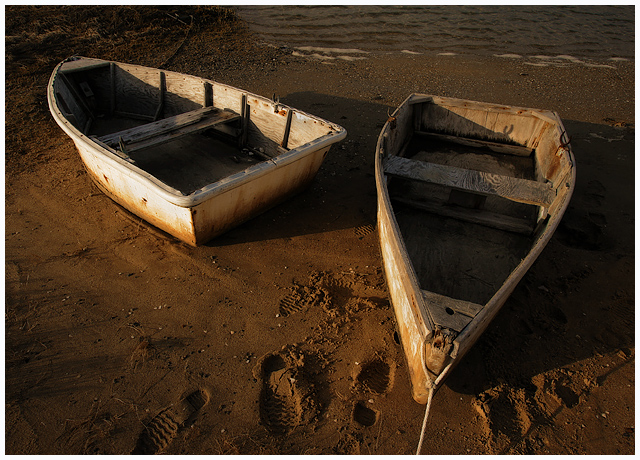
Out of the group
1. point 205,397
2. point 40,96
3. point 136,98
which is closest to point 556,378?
point 205,397

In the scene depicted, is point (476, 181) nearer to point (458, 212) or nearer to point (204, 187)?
point (458, 212)

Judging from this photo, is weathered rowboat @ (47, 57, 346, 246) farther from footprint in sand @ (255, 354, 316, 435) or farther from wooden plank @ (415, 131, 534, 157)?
wooden plank @ (415, 131, 534, 157)

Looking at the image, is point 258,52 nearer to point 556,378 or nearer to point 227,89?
point 227,89

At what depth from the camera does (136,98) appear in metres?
6.34

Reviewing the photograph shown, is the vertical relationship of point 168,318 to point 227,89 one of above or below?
below

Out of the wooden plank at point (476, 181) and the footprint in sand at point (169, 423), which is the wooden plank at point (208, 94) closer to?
the wooden plank at point (476, 181)

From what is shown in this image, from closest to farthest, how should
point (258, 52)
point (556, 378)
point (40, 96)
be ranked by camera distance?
point (556, 378) < point (40, 96) < point (258, 52)

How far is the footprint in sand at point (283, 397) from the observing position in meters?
2.94

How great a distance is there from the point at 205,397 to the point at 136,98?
17.1ft

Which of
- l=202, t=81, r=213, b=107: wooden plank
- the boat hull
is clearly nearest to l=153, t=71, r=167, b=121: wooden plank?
l=202, t=81, r=213, b=107: wooden plank

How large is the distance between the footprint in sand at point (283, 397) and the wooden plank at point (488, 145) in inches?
171

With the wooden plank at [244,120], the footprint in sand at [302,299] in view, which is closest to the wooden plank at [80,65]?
the wooden plank at [244,120]

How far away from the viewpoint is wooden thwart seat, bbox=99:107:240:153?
184 inches

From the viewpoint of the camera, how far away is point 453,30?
40.7ft
